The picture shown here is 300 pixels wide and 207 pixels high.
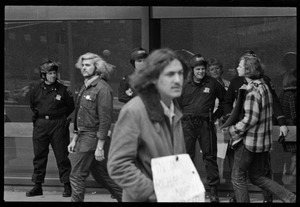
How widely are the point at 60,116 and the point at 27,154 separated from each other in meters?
0.93

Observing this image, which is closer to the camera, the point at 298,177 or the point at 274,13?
the point at 298,177

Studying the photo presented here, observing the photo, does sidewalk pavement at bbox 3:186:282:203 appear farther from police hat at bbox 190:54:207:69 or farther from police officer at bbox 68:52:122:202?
police hat at bbox 190:54:207:69

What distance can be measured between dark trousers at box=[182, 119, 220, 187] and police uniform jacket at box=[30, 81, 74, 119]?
1431 millimetres

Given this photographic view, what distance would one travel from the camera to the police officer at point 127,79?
26.8 feet

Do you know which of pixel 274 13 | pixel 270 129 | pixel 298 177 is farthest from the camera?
pixel 274 13

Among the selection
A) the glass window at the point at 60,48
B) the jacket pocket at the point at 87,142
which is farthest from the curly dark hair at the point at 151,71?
the glass window at the point at 60,48

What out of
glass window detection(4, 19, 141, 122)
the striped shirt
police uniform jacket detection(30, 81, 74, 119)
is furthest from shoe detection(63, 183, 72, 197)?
the striped shirt

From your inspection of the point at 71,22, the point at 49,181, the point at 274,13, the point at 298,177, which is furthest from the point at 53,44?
the point at 298,177

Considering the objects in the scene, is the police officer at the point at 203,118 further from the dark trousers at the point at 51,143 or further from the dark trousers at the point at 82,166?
the dark trousers at the point at 51,143

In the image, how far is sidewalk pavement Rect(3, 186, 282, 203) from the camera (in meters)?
8.56

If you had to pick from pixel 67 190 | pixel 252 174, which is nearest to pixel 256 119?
pixel 252 174

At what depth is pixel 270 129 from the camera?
291 inches

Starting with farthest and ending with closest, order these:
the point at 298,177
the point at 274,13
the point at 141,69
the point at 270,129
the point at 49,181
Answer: the point at 49,181 < the point at 274,13 < the point at 298,177 < the point at 270,129 < the point at 141,69

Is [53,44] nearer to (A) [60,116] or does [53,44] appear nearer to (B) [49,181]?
(A) [60,116]
